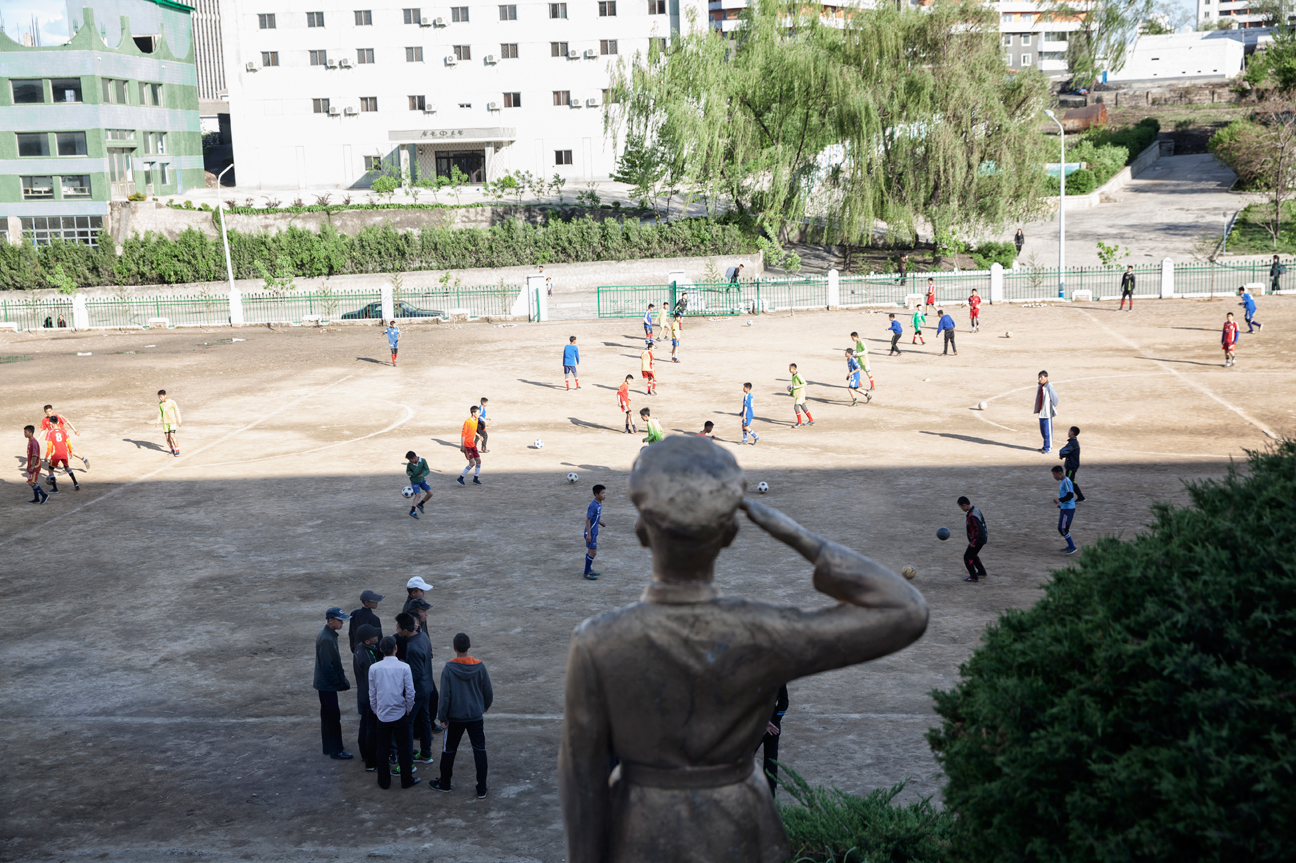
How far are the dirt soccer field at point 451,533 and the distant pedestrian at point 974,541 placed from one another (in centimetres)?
29

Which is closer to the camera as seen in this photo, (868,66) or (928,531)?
(928,531)

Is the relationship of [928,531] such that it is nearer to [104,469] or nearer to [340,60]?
[104,469]

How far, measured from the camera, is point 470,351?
37000 millimetres

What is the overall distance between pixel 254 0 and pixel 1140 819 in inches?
3291

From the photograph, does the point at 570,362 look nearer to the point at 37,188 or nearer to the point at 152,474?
the point at 152,474

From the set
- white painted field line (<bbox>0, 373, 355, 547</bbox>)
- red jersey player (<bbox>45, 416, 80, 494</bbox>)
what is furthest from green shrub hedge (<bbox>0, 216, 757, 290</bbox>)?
red jersey player (<bbox>45, 416, 80, 494</bbox>)

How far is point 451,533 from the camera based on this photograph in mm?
17562

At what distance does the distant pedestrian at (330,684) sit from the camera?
10.1 m

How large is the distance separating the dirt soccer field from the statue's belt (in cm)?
332

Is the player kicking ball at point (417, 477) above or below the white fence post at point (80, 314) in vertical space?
below

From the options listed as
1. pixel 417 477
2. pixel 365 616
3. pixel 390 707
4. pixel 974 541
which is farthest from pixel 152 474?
pixel 974 541

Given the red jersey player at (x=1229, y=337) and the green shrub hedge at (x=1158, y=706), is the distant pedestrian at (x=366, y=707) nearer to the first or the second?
the green shrub hedge at (x=1158, y=706)

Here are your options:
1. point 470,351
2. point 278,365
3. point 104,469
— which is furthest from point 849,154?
point 104,469

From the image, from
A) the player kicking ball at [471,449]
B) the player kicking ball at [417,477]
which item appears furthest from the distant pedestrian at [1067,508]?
the player kicking ball at [471,449]
